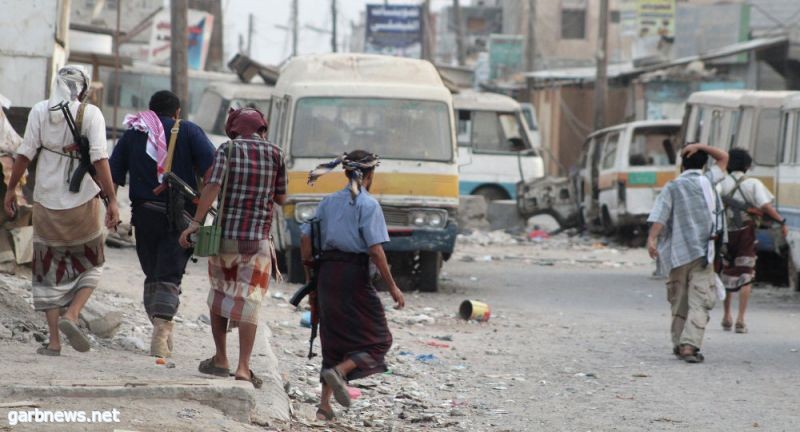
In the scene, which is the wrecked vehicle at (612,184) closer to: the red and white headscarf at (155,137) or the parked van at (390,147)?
the parked van at (390,147)

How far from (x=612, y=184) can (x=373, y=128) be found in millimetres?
9846

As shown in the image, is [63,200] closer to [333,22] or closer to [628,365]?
[628,365]

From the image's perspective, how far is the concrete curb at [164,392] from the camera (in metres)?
6.05

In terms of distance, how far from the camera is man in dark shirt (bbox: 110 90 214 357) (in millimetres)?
7777

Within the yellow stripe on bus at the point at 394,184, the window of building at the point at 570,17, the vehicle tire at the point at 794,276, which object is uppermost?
the window of building at the point at 570,17

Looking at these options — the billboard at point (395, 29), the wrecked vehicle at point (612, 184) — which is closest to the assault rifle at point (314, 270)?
the wrecked vehicle at point (612, 184)

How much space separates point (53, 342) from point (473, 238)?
17307mm

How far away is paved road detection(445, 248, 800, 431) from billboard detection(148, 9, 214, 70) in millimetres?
18077

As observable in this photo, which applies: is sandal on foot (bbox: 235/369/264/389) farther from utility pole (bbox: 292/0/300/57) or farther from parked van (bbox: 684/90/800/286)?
utility pole (bbox: 292/0/300/57)

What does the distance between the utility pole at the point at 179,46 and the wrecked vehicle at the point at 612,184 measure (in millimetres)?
6804

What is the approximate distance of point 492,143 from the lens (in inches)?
1029

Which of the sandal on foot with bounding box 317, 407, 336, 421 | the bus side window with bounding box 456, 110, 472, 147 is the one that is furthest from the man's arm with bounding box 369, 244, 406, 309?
the bus side window with bounding box 456, 110, 472, 147

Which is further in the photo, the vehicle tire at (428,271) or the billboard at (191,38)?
the billboard at (191,38)

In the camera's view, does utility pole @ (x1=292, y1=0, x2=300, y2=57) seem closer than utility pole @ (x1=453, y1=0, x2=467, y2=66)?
No
